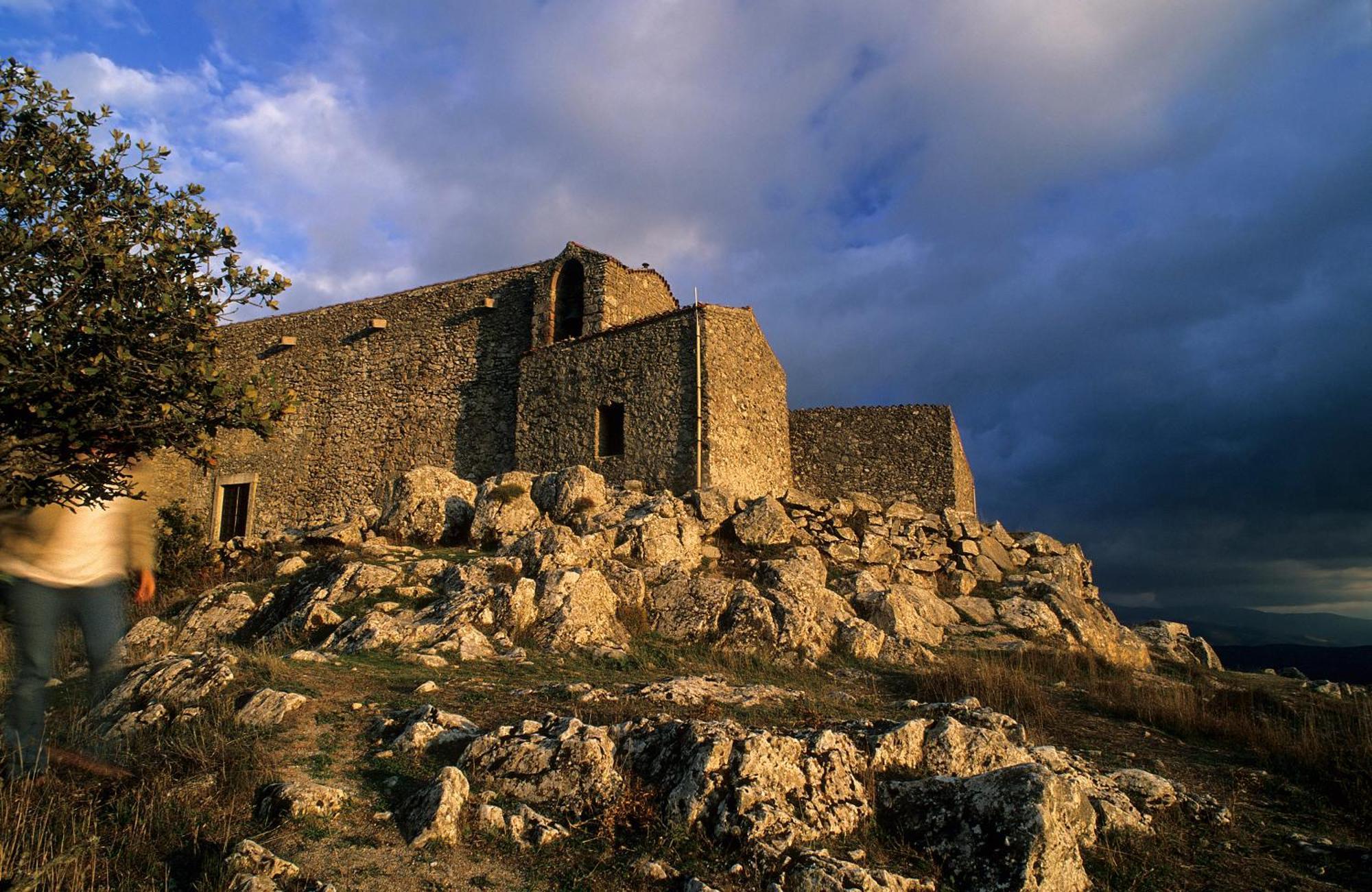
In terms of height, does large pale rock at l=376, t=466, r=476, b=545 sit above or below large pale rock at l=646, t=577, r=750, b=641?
above

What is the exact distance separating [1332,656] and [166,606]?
63903 mm

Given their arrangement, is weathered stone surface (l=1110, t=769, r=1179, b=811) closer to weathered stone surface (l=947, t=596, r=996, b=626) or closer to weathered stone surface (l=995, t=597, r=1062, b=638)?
weathered stone surface (l=995, t=597, r=1062, b=638)

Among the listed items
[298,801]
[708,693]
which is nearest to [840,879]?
[298,801]

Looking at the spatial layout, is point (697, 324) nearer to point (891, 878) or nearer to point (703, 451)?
point (703, 451)

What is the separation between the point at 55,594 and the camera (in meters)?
4.93

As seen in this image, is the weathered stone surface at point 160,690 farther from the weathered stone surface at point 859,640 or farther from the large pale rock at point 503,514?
the weathered stone surface at point 859,640

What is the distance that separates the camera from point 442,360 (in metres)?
21.9

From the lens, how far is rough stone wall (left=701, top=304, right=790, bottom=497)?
54.9 ft

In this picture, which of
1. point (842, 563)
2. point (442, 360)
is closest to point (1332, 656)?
point (842, 563)

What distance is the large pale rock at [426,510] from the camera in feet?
48.2

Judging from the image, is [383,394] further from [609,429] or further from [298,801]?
[298,801]

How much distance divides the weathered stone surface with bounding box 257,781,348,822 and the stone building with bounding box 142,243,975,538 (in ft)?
39.0

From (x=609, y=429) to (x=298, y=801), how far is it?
13783 millimetres

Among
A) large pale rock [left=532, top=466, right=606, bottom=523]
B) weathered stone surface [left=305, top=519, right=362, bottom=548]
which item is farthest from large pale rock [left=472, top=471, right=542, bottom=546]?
weathered stone surface [left=305, top=519, right=362, bottom=548]
